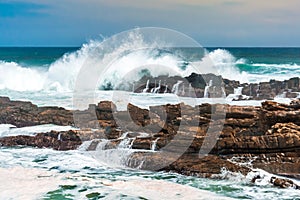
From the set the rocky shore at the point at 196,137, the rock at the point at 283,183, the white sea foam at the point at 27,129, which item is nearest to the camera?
the rock at the point at 283,183

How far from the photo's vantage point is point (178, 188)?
8828 millimetres

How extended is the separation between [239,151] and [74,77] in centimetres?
2046

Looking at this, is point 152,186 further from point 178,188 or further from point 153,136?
point 153,136

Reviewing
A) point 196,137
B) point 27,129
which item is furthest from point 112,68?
point 196,137

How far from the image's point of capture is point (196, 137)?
11.2 meters

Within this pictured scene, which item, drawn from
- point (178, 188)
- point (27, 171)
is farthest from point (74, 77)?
point (178, 188)

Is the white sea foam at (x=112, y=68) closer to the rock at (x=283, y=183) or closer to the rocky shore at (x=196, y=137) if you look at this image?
the rocky shore at (x=196, y=137)

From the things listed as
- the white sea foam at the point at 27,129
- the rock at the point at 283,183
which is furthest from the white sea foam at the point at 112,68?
the rock at the point at 283,183

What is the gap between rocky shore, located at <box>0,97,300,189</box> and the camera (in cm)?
1015

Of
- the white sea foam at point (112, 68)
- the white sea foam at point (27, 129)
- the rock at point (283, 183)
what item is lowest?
the rock at point (283, 183)

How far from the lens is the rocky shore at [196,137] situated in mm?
10148

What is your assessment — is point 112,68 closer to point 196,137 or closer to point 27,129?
point 27,129

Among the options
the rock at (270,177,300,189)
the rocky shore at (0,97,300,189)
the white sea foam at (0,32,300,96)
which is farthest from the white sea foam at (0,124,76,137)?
the rock at (270,177,300,189)

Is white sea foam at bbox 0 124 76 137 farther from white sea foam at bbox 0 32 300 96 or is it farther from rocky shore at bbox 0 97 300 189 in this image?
white sea foam at bbox 0 32 300 96
